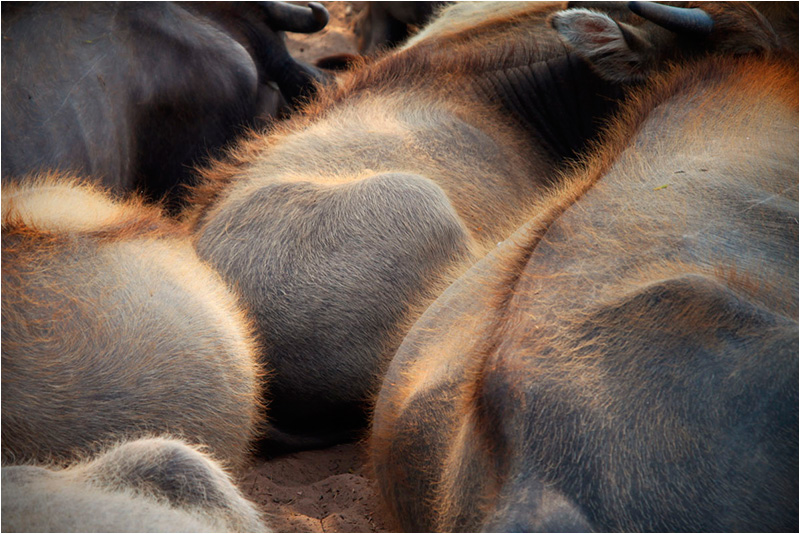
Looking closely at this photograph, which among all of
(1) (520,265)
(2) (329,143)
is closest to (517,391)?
(1) (520,265)

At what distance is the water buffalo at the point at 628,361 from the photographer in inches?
53.9

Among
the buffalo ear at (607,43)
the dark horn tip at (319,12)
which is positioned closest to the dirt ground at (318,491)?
the buffalo ear at (607,43)

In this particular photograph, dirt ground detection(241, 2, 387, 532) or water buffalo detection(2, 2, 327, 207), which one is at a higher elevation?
water buffalo detection(2, 2, 327, 207)

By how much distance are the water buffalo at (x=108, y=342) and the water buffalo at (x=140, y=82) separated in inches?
26.5

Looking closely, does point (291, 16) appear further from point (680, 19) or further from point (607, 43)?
point (680, 19)

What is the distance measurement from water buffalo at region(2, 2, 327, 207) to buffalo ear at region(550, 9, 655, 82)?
1.56 metres

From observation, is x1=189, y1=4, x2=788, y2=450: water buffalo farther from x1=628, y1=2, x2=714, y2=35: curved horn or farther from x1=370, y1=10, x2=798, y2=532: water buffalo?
x1=370, y1=10, x2=798, y2=532: water buffalo

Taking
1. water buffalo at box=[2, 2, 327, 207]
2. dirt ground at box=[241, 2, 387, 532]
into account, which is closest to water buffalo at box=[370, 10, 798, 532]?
dirt ground at box=[241, 2, 387, 532]

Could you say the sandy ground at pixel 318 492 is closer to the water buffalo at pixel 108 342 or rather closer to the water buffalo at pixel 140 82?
the water buffalo at pixel 108 342

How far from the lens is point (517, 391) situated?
1512 mm

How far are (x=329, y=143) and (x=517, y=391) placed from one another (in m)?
1.63

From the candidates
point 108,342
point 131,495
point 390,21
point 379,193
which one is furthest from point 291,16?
point 131,495

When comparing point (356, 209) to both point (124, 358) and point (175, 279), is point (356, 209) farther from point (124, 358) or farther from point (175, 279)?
point (124, 358)

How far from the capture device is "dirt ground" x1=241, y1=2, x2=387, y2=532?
6.64 feet
